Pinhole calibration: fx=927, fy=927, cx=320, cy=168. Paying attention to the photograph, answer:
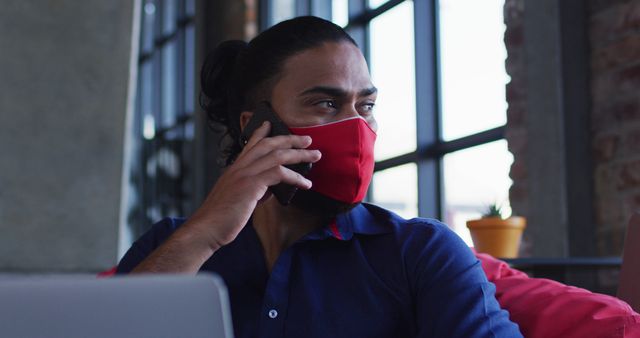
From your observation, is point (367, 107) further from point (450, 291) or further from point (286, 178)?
point (450, 291)

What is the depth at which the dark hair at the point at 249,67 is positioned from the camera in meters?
1.60

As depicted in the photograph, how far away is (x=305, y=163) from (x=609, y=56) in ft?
4.54

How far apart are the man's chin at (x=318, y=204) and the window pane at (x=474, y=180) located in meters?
1.45

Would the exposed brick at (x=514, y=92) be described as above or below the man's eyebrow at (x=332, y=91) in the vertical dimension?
above

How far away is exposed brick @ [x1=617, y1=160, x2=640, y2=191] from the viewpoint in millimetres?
2424

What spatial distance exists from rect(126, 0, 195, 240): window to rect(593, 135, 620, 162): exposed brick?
14.7 ft

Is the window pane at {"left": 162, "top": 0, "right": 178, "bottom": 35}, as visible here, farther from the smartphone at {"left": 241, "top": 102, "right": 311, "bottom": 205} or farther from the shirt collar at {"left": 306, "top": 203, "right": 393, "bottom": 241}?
the shirt collar at {"left": 306, "top": 203, "right": 393, "bottom": 241}

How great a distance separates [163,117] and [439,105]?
15.2 ft

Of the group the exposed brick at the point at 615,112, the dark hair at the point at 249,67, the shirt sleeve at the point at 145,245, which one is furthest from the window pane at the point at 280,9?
the shirt sleeve at the point at 145,245

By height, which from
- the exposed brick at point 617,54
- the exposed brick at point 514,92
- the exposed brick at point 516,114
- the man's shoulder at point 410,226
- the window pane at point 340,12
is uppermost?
the window pane at point 340,12

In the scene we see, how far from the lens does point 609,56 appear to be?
8.41 ft

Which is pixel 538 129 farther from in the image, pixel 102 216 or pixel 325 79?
pixel 102 216

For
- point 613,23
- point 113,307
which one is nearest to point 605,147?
point 613,23

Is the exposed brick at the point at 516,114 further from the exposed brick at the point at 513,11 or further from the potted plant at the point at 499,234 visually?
the potted plant at the point at 499,234
